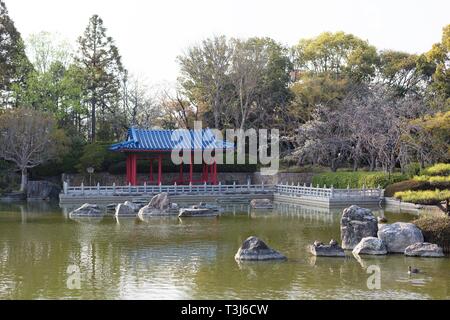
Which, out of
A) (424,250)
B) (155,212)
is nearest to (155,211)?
(155,212)

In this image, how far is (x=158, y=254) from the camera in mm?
17516

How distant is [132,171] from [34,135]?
653 cm

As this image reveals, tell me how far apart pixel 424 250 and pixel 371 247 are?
1.40 m

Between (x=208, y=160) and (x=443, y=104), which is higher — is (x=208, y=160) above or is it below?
below

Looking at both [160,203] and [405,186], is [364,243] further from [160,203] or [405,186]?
[405,186]

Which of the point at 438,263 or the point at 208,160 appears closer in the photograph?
the point at 438,263

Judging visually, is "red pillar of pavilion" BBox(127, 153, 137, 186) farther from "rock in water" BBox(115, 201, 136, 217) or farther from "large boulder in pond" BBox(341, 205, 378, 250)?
"large boulder in pond" BBox(341, 205, 378, 250)

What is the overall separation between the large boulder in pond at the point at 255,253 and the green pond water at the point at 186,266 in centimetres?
31

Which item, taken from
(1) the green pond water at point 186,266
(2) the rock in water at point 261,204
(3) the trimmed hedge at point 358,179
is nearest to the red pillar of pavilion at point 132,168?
(2) the rock in water at point 261,204

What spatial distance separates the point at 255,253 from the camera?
53.2ft
